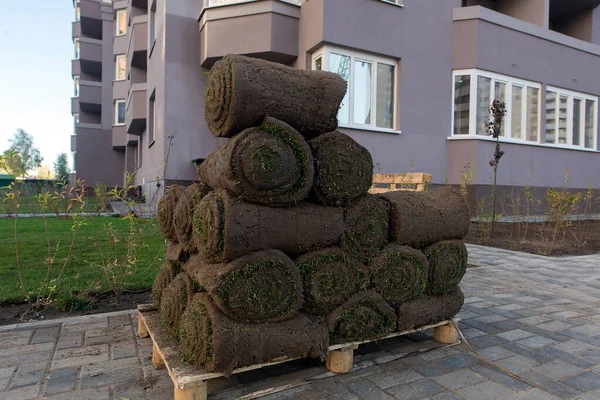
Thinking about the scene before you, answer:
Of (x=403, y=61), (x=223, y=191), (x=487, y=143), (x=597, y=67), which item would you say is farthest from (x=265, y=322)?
(x=597, y=67)

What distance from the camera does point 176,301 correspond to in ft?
8.75

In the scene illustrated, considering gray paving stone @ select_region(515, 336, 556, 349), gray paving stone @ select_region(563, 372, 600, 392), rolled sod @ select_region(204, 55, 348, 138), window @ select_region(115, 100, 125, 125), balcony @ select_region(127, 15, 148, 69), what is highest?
balcony @ select_region(127, 15, 148, 69)

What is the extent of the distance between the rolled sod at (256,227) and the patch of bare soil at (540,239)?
6567mm

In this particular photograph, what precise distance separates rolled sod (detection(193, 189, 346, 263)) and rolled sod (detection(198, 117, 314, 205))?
3.1 inches

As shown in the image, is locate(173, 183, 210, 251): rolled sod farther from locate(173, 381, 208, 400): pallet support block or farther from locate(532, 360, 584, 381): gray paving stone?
locate(532, 360, 584, 381): gray paving stone

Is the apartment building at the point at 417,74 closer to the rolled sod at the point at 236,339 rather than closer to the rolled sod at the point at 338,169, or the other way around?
the rolled sod at the point at 338,169

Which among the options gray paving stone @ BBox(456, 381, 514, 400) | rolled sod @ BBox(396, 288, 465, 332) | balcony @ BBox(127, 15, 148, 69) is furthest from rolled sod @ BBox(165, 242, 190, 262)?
balcony @ BBox(127, 15, 148, 69)

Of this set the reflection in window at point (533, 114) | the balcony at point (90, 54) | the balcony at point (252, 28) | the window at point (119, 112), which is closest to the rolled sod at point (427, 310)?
the balcony at point (252, 28)

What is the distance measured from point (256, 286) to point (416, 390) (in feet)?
3.80

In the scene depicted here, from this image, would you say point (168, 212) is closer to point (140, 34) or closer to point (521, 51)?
point (521, 51)

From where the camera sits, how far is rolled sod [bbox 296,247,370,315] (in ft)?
8.26

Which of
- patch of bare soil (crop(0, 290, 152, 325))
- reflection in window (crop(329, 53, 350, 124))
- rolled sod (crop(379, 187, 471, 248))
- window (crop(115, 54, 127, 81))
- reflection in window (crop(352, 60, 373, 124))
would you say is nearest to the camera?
rolled sod (crop(379, 187, 471, 248))

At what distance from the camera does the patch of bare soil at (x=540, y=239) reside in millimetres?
7773

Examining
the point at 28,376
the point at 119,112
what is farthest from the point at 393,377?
the point at 119,112
